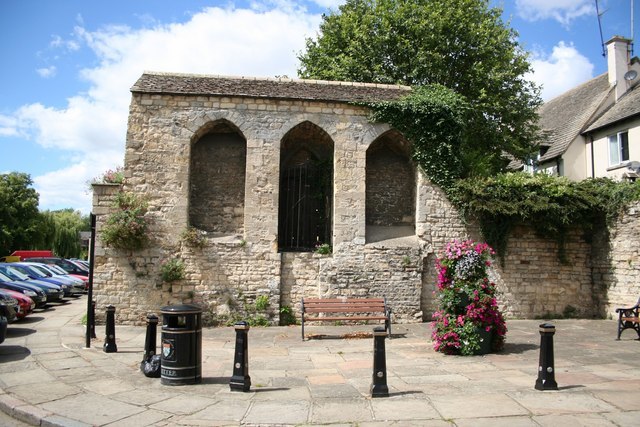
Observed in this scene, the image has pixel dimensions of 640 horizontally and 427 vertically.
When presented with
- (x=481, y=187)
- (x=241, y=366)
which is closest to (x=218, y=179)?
(x=481, y=187)

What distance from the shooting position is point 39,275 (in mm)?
19078

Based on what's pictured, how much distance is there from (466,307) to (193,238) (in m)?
7.10

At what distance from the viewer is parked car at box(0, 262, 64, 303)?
1658 cm

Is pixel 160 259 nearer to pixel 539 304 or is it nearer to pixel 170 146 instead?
pixel 170 146

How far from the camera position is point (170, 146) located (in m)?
12.7

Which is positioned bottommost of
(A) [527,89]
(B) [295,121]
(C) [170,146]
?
(C) [170,146]

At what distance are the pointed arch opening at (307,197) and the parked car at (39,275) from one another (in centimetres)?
1010

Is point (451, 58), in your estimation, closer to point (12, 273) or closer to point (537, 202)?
point (537, 202)

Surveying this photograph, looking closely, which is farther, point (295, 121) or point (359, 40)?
point (359, 40)

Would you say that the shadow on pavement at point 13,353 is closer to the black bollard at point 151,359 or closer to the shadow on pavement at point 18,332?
the shadow on pavement at point 18,332

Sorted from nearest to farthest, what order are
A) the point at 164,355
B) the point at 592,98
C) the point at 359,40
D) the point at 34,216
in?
the point at 164,355 < the point at 359,40 < the point at 592,98 < the point at 34,216

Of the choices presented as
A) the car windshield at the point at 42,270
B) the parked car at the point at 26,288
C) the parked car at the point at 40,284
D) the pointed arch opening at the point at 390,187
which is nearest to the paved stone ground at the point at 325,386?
the pointed arch opening at the point at 390,187

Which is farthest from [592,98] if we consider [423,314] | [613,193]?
[423,314]

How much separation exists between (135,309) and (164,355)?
6012mm
